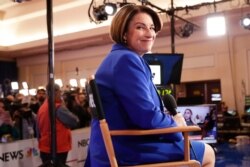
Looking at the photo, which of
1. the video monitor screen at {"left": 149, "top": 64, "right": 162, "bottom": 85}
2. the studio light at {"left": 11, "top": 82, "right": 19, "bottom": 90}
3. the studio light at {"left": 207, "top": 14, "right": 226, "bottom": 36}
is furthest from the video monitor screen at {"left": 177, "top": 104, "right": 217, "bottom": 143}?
the studio light at {"left": 11, "top": 82, "right": 19, "bottom": 90}

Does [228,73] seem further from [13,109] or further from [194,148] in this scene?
[194,148]

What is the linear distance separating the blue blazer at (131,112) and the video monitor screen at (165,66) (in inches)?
93.6

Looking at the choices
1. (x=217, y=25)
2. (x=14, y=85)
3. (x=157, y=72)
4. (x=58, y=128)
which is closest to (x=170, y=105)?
(x=157, y=72)

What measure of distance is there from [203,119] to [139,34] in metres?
5.79

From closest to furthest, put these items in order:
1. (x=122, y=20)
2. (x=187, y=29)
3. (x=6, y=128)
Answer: (x=122, y=20), (x=6, y=128), (x=187, y=29)

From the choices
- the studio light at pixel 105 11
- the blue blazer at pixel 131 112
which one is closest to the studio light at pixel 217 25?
the studio light at pixel 105 11

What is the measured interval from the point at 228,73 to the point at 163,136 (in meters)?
10.2

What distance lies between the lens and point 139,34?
176 centimetres

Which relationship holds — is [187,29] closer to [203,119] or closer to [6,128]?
[203,119]

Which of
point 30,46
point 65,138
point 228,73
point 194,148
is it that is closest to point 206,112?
point 65,138

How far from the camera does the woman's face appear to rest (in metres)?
1.76

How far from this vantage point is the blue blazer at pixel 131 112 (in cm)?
159

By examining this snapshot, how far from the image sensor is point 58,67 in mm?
15805

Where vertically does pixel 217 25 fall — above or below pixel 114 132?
above
